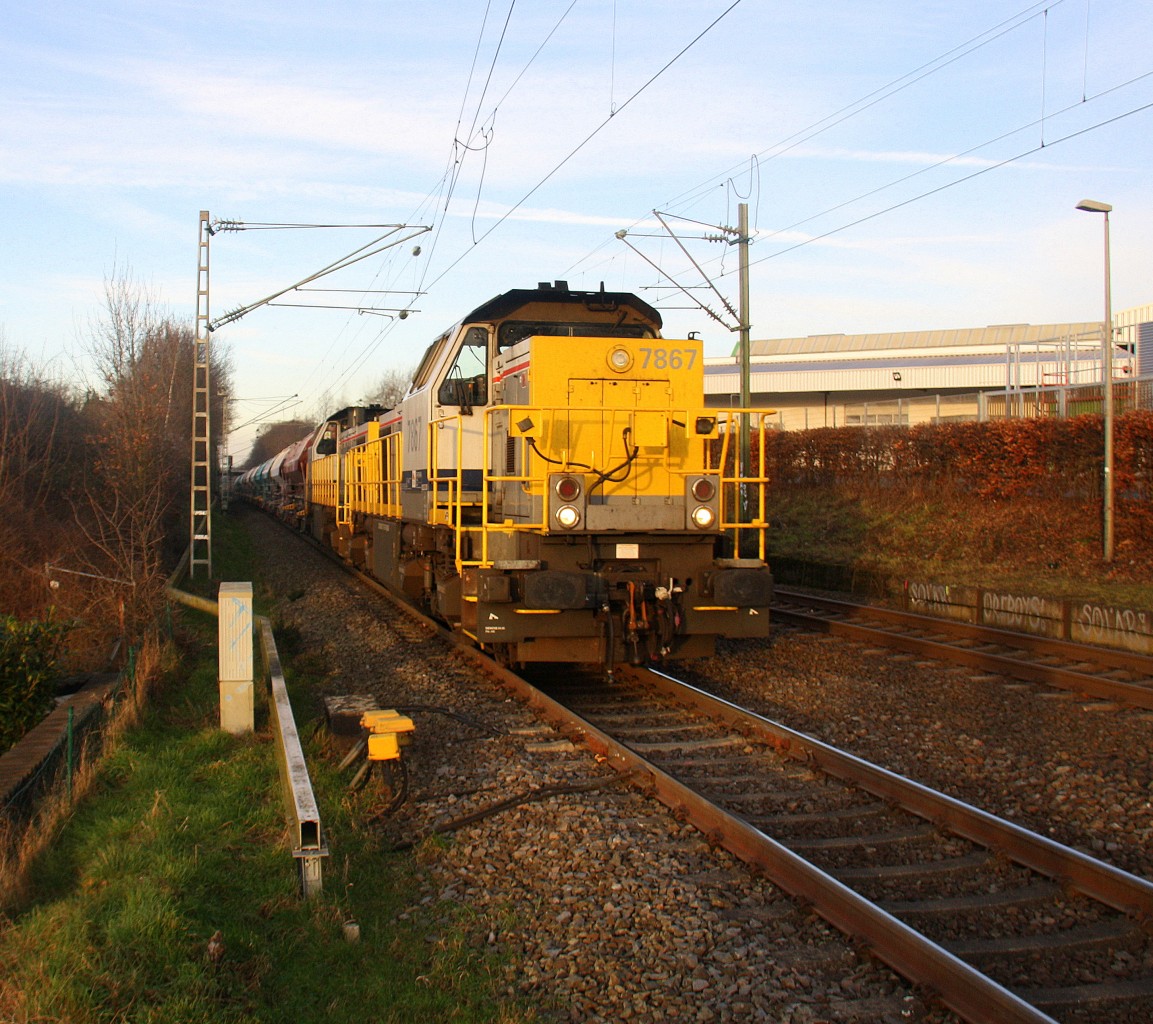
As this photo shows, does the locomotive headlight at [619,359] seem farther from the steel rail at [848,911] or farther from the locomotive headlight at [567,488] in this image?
the steel rail at [848,911]

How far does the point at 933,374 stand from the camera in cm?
3634

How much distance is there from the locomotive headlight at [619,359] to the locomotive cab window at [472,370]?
1.78 meters

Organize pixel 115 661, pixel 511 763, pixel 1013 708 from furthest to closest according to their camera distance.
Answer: pixel 115 661 → pixel 1013 708 → pixel 511 763

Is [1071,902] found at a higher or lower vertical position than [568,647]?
lower

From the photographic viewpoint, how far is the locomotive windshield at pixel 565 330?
31.0ft

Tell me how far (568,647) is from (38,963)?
16.3ft

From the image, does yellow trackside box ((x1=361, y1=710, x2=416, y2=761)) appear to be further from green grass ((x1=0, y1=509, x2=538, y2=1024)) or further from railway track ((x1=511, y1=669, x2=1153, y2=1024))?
railway track ((x1=511, y1=669, x2=1153, y2=1024))

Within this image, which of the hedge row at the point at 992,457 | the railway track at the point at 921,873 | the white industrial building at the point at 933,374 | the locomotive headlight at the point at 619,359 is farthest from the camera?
the white industrial building at the point at 933,374

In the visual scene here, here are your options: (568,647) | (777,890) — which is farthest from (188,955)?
(568,647)

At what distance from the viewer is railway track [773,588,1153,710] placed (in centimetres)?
848

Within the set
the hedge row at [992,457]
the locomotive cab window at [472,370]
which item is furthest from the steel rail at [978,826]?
the hedge row at [992,457]

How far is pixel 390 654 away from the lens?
10922mm

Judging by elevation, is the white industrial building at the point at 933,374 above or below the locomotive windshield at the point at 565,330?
above

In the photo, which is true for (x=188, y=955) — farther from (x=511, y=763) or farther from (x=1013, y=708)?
(x=1013, y=708)
